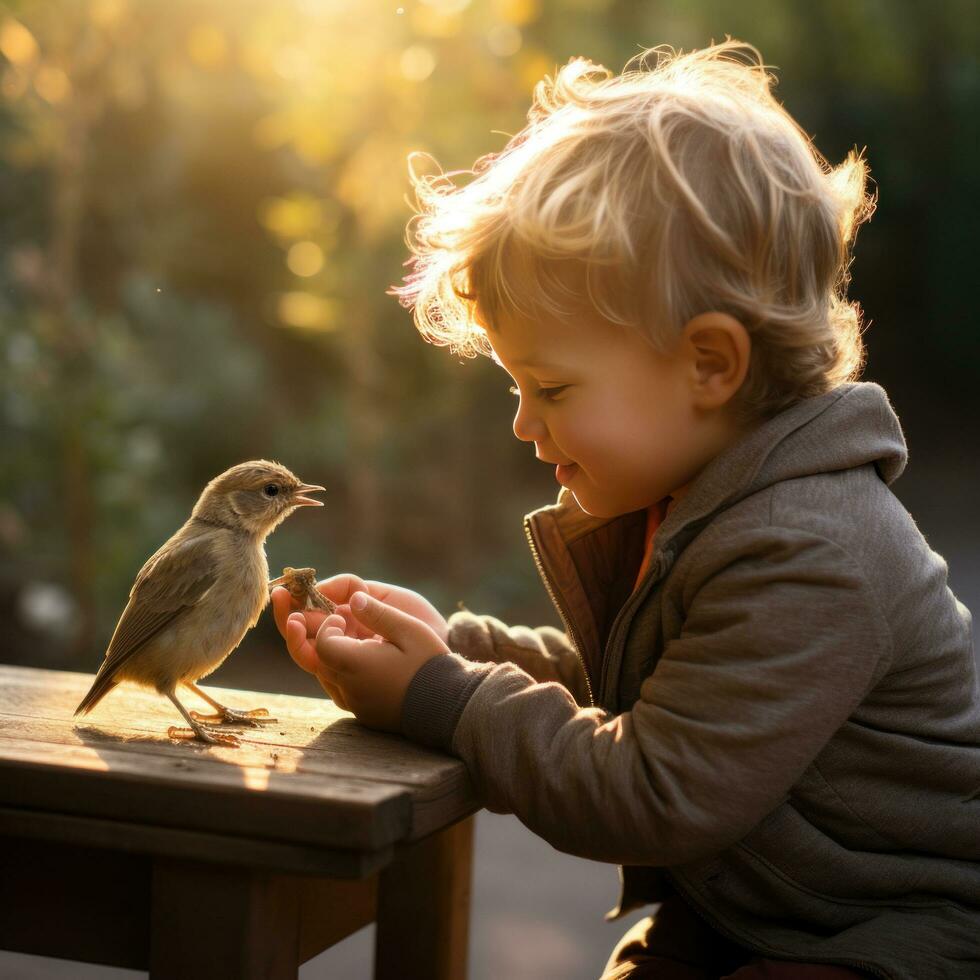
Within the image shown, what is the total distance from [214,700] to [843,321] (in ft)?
4.11

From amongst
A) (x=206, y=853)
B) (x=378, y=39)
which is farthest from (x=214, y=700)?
(x=378, y=39)

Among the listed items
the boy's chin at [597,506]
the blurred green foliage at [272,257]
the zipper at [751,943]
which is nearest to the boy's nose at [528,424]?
the boy's chin at [597,506]

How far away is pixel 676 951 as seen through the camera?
202cm

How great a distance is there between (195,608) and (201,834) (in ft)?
2.22

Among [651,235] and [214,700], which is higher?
[651,235]

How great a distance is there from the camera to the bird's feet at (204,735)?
1843mm

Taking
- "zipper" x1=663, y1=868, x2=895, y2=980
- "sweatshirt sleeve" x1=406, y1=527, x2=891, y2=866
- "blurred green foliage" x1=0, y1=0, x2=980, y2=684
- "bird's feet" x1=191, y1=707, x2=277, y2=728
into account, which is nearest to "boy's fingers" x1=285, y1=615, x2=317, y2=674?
"bird's feet" x1=191, y1=707, x2=277, y2=728

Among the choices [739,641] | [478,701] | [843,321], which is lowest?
[478,701]

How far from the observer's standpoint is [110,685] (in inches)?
81.2

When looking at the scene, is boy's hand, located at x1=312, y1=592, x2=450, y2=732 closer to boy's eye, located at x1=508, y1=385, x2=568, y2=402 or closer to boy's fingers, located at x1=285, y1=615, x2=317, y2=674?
boy's fingers, located at x1=285, y1=615, x2=317, y2=674

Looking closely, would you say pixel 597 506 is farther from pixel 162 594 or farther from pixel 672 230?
pixel 162 594

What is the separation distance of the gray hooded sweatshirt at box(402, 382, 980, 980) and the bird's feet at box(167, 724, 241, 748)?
0.26 metres

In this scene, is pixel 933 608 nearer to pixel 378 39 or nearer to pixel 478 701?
pixel 478 701

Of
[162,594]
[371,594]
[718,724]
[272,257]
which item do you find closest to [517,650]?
[371,594]
